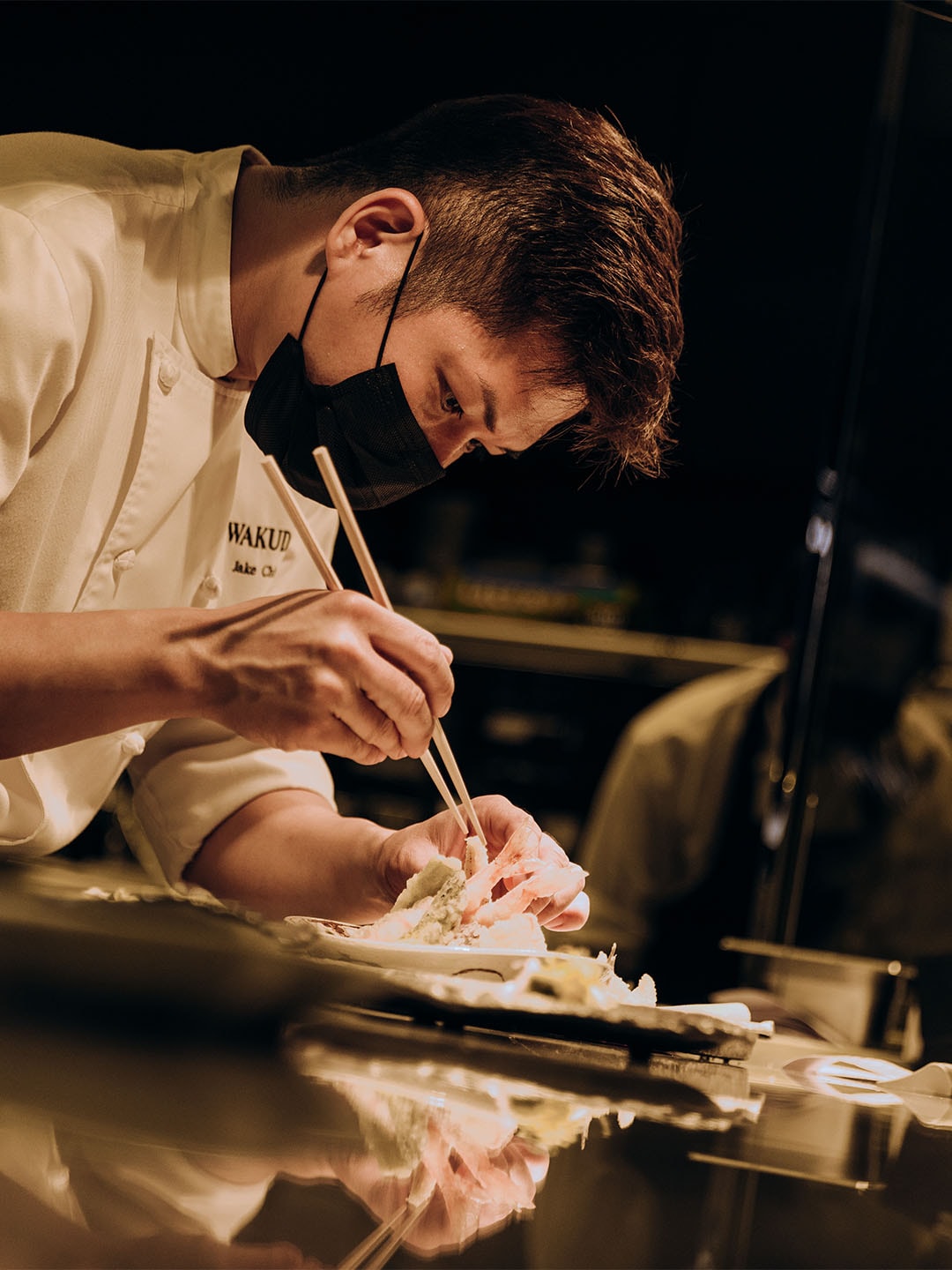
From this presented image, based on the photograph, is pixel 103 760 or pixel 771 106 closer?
pixel 103 760

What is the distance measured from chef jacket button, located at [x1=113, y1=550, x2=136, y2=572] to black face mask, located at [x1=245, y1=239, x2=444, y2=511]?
0.53 feet

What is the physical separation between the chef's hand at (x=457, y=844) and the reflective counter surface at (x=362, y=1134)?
10.2 inches

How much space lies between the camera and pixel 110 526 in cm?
112

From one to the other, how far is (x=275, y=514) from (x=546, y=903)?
19.7 inches

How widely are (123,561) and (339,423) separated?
9.7 inches

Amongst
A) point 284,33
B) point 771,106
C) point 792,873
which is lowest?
point 792,873

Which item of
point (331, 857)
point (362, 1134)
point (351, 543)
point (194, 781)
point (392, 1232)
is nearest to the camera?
point (392, 1232)

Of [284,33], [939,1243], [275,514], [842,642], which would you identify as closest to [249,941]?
[939,1243]

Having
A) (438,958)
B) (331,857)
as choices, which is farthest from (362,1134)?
(331,857)

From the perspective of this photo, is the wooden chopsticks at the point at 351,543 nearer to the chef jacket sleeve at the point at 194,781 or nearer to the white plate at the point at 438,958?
the white plate at the point at 438,958

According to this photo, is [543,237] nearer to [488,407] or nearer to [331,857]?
[488,407]

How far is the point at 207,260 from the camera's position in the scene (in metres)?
1.11

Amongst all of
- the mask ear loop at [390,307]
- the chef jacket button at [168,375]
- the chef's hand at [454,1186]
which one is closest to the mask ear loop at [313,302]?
the mask ear loop at [390,307]

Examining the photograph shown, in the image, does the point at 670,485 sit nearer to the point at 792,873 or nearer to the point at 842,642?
the point at 842,642
